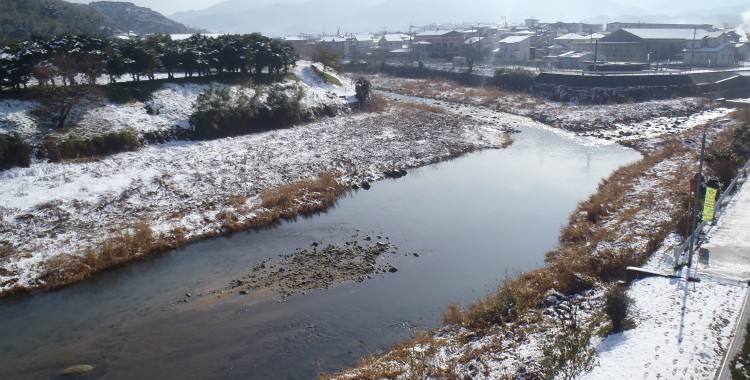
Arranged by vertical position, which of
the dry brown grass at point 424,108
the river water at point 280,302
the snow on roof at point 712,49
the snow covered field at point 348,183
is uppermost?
the snow on roof at point 712,49

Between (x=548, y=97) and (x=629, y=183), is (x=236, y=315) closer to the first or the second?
(x=629, y=183)

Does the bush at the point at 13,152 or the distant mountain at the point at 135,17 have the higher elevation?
the distant mountain at the point at 135,17

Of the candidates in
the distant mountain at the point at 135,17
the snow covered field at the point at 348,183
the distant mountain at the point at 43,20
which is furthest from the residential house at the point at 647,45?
the distant mountain at the point at 135,17

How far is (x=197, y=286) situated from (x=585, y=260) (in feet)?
29.4

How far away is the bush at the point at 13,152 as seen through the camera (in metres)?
17.3

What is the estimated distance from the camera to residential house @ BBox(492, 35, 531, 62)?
58.8 meters

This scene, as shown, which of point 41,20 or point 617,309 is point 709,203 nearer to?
point 617,309

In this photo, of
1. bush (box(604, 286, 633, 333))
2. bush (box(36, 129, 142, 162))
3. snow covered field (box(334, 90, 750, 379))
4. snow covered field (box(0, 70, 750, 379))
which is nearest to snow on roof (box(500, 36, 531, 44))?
snow covered field (box(0, 70, 750, 379))

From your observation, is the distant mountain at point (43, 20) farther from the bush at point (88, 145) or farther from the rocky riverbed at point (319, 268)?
the rocky riverbed at point (319, 268)

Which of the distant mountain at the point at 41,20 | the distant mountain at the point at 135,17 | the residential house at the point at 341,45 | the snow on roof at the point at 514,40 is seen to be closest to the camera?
the distant mountain at the point at 41,20

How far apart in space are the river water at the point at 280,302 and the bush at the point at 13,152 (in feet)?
24.9

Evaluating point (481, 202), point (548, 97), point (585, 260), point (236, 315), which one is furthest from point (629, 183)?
point (548, 97)

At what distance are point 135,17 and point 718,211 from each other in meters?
107

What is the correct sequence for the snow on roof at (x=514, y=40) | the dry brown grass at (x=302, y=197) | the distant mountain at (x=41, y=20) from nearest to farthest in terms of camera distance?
the dry brown grass at (x=302, y=197) → the distant mountain at (x=41, y=20) → the snow on roof at (x=514, y=40)
